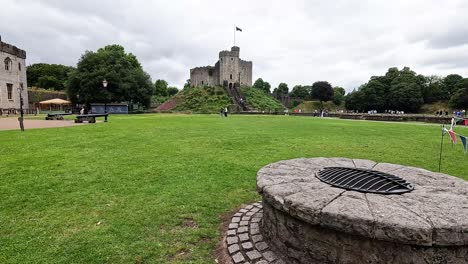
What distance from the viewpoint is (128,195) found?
4895mm

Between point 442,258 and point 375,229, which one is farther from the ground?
point 375,229

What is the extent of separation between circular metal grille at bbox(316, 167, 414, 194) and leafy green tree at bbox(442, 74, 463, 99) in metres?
74.6

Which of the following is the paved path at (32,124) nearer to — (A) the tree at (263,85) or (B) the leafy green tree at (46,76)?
(B) the leafy green tree at (46,76)

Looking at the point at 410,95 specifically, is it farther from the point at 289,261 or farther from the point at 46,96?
the point at 46,96

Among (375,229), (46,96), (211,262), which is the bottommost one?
(211,262)

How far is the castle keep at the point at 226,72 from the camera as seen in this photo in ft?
240

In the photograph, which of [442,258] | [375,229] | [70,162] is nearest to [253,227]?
[375,229]

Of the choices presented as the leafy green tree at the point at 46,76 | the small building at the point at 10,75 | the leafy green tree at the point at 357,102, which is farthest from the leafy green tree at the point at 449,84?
the leafy green tree at the point at 46,76

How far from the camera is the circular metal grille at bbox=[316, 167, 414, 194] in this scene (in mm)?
3303

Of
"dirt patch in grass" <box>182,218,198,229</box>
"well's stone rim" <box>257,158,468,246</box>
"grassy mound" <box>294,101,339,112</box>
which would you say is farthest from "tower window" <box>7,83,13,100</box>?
"grassy mound" <box>294,101,339,112</box>

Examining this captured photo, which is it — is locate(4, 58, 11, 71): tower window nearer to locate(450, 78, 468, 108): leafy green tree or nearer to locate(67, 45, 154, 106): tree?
locate(67, 45, 154, 106): tree

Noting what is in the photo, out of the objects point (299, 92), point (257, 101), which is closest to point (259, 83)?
point (299, 92)

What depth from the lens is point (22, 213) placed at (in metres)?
4.07

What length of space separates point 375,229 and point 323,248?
0.55 metres
